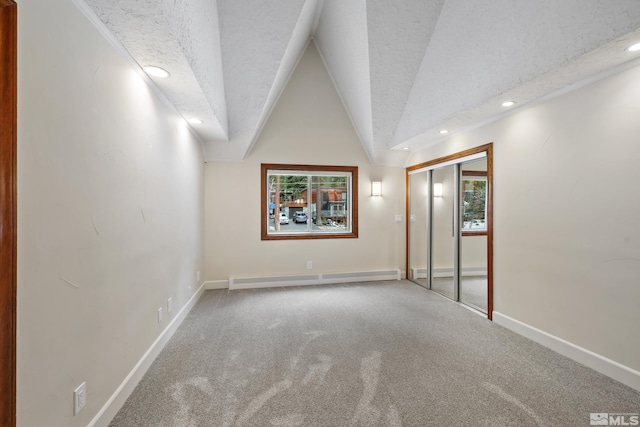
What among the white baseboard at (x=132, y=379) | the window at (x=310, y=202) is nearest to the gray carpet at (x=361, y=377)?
the white baseboard at (x=132, y=379)

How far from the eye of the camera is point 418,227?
4918 millimetres

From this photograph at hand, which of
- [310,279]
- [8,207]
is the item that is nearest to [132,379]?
[8,207]

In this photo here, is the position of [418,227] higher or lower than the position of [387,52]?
lower

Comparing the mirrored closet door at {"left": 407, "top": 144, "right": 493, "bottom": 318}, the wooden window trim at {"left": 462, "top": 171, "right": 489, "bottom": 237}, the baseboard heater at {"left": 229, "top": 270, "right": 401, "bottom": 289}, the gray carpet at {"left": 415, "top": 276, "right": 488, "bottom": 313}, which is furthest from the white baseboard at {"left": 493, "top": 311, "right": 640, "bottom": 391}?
the baseboard heater at {"left": 229, "top": 270, "right": 401, "bottom": 289}

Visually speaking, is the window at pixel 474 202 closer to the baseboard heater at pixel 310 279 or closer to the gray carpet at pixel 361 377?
the gray carpet at pixel 361 377

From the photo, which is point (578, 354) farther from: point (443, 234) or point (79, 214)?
point (79, 214)

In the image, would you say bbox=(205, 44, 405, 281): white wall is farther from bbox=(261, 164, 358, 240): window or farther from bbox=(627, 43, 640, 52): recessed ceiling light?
bbox=(627, 43, 640, 52): recessed ceiling light

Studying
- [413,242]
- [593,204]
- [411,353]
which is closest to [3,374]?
[411,353]

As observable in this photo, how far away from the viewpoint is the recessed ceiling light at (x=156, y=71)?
81.7 inches

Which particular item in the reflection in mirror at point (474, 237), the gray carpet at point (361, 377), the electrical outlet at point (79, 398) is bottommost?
the gray carpet at point (361, 377)

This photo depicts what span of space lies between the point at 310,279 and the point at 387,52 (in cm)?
345

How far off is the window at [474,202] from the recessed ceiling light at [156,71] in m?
3.55

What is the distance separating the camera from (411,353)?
8.29 feet

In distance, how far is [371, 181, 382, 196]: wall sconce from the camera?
502cm
